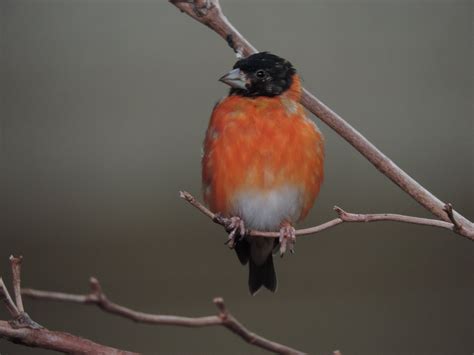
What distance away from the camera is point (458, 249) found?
520cm

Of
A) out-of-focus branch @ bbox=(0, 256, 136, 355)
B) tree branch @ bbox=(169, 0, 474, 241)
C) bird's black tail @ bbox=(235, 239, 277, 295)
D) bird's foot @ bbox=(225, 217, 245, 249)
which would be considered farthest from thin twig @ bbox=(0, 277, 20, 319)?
bird's black tail @ bbox=(235, 239, 277, 295)

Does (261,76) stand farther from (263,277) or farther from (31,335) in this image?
(31,335)

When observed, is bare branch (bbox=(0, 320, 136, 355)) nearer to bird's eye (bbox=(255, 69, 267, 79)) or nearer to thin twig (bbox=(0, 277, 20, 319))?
thin twig (bbox=(0, 277, 20, 319))

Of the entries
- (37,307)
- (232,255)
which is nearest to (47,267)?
(37,307)

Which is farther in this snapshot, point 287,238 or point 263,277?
point 263,277

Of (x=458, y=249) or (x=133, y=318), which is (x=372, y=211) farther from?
(x=133, y=318)

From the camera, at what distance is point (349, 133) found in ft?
6.14

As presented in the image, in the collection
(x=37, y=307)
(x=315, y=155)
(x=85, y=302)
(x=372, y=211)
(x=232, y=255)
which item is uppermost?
(x=372, y=211)

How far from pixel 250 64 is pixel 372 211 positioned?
248cm

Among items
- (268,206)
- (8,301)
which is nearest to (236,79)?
(268,206)

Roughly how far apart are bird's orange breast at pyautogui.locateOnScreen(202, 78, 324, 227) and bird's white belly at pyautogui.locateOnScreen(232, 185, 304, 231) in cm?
2

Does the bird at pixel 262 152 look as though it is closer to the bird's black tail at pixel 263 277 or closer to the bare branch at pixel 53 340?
the bird's black tail at pixel 263 277

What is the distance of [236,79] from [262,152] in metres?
0.27

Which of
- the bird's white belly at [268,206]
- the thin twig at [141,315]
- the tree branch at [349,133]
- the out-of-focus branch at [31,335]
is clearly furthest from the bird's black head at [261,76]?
the thin twig at [141,315]
